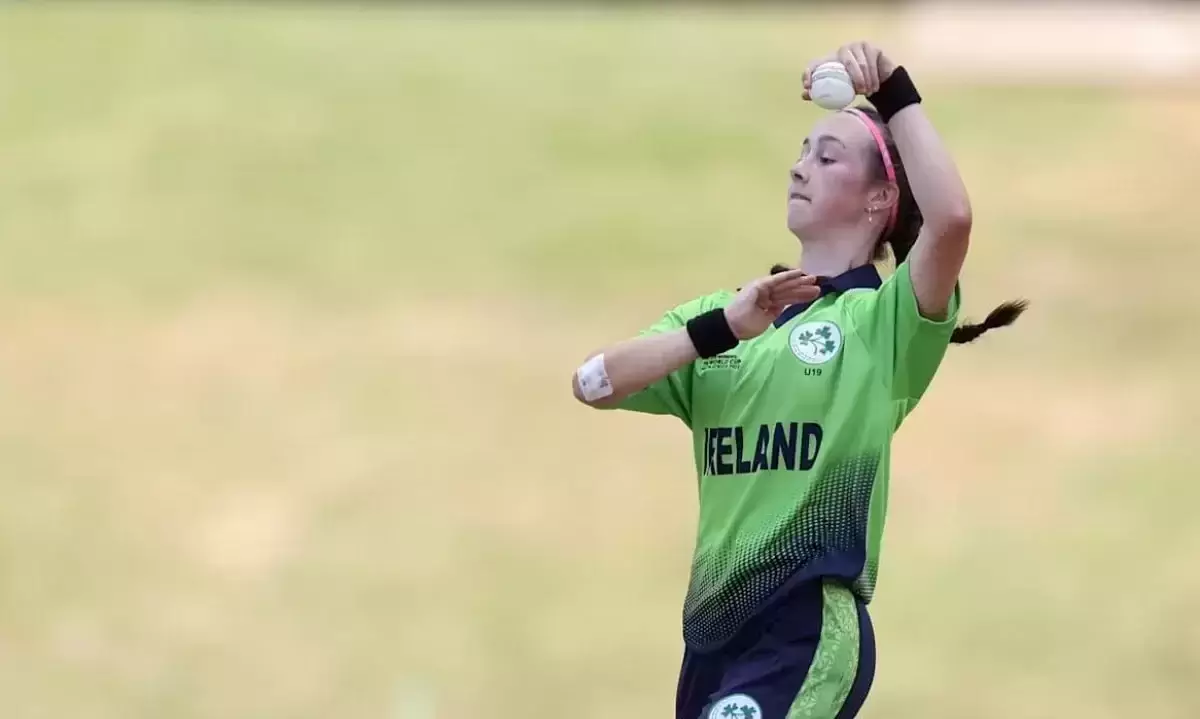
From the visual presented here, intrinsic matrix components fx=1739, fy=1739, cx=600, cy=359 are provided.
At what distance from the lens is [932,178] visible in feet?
9.77

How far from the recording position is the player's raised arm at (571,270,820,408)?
2.93 m

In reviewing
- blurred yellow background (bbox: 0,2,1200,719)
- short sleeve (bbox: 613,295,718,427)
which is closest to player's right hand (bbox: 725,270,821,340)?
short sleeve (bbox: 613,295,718,427)

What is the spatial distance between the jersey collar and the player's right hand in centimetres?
24

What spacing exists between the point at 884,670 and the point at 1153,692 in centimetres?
109

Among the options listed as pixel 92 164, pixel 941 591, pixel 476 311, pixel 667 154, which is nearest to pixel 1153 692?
pixel 941 591

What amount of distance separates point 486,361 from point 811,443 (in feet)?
21.4

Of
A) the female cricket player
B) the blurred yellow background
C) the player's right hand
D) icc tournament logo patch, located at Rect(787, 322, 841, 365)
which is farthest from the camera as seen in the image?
the blurred yellow background

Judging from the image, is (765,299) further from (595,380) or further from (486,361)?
(486,361)

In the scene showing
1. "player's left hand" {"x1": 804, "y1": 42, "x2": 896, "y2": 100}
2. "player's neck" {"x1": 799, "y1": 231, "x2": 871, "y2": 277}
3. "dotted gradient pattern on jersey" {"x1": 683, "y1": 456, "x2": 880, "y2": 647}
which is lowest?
"dotted gradient pattern on jersey" {"x1": 683, "y1": 456, "x2": 880, "y2": 647}

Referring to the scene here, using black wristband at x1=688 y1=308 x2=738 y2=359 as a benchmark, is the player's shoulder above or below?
above

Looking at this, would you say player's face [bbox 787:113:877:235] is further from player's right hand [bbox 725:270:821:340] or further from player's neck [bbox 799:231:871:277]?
player's right hand [bbox 725:270:821:340]

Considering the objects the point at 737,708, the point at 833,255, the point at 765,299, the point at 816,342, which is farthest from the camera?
the point at 833,255

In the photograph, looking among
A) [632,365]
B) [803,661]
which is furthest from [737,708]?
[632,365]

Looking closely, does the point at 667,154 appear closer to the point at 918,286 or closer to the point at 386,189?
the point at 386,189
